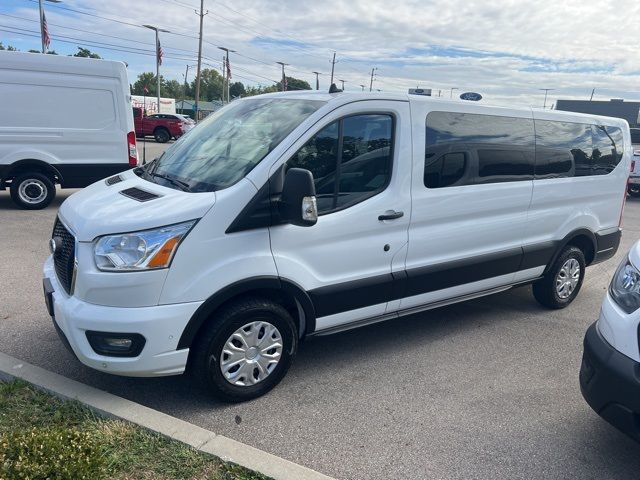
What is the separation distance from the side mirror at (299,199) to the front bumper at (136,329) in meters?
0.79

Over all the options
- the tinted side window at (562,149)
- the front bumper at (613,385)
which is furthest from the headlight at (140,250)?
the tinted side window at (562,149)

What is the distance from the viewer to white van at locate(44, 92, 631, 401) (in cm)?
301

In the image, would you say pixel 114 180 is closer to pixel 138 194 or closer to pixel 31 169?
pixel 138 194

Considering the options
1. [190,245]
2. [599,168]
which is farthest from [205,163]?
[599,168]

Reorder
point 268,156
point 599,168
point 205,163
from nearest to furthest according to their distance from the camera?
1. point 268,156
2. point 205,163
3. point 599,168

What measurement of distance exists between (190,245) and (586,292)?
512 cm

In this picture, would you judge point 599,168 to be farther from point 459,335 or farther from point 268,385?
point 268,385

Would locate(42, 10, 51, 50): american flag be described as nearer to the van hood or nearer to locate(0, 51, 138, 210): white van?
locate(0, 51, 138, 210): white van

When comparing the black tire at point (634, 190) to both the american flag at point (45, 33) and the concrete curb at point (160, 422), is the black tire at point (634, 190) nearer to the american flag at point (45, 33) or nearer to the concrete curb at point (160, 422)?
the concrete curb at point (160, 422)

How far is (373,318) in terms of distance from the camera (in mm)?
3996

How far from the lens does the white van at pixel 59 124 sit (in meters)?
8.89

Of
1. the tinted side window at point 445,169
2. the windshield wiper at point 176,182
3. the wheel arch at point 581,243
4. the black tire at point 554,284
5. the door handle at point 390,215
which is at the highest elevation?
the tinted side window at point 445,169

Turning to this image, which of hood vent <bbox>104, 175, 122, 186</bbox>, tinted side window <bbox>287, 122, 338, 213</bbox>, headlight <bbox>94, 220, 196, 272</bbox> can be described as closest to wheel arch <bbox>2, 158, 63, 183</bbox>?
hood vent <bbox>104, 175, 122, 186</bbox>

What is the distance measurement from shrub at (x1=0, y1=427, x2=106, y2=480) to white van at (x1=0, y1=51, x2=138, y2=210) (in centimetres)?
785
